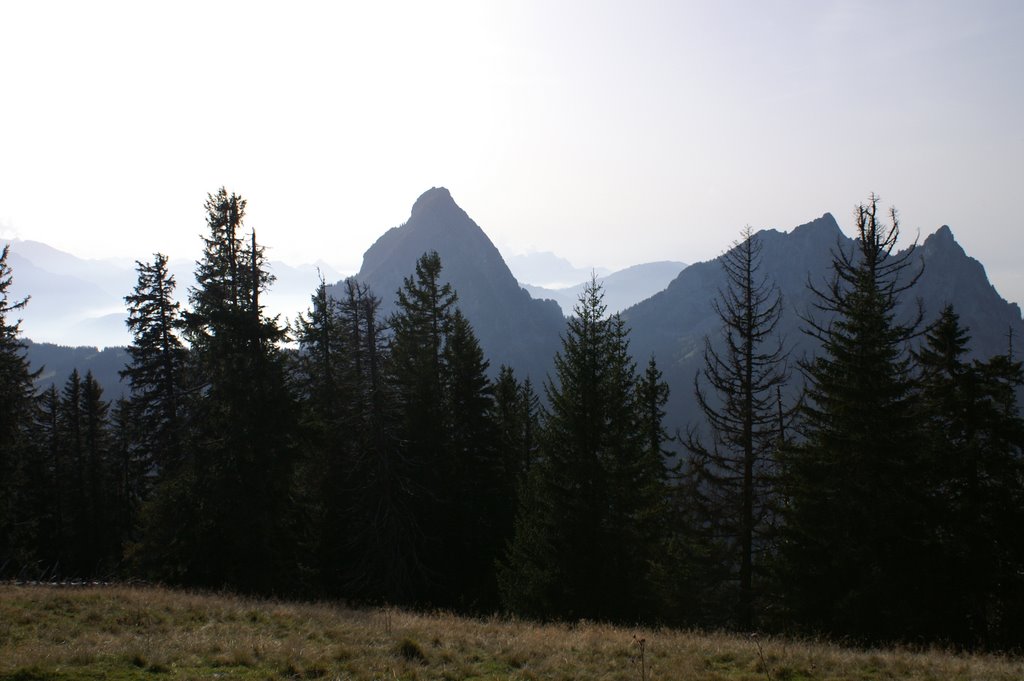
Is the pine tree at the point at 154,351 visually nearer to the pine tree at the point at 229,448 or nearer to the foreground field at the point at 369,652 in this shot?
the pine tree at the point at 229,448

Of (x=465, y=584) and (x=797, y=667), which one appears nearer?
(x=797, y=667)

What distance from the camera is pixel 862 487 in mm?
15047

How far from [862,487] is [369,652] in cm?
1244

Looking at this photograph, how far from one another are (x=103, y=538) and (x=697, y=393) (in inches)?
1375

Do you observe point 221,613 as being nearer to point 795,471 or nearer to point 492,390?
point 795,471

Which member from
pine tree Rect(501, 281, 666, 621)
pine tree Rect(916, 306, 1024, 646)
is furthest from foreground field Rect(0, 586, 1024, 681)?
pine tree Rect(916, 306, 1024, 646)

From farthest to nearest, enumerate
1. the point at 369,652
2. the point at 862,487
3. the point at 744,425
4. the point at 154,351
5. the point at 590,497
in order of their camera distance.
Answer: the point at 154,351, the point at 744,425, the point at 590,497, the point at 862,487, the point at 369,652

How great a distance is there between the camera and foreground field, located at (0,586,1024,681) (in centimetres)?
810

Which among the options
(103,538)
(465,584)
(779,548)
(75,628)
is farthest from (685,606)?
(103,538)

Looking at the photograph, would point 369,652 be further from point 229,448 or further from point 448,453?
point 448,453

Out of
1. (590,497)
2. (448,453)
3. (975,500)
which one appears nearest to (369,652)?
(590,497)

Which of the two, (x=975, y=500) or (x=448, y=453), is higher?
(x=975, y=500)

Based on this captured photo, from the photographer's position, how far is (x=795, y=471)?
16734 mm

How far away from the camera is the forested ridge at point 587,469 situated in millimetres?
15086
